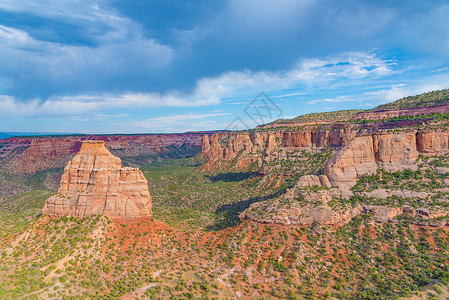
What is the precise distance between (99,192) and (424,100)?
113609mm

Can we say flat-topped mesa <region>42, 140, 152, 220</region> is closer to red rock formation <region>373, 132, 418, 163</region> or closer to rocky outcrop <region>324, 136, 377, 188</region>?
rocky outcrop <region>324, 136, 377, 188</region>

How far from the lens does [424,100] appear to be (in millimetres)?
97438

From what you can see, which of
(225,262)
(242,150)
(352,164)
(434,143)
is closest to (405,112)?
(434,143)

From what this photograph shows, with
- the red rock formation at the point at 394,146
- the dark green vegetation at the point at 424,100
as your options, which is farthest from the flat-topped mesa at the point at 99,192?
the dark green vegetation at the point at 424,100

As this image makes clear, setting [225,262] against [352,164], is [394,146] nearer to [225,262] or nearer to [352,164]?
[352,164]

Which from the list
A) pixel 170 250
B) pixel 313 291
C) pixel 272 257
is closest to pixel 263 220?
pixel 272 257

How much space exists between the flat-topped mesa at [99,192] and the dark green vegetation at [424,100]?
330 ft

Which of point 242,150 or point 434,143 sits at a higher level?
point 434,143

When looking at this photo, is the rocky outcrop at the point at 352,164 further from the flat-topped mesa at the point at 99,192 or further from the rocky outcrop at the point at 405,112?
the rocky outcrop at the point at 405,112

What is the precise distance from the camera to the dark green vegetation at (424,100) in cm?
9025

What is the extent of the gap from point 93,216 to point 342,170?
158ft

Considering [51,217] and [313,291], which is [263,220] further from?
[51,217]

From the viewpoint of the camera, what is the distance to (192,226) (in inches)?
2164

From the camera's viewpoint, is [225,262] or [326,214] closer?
[225,262]
